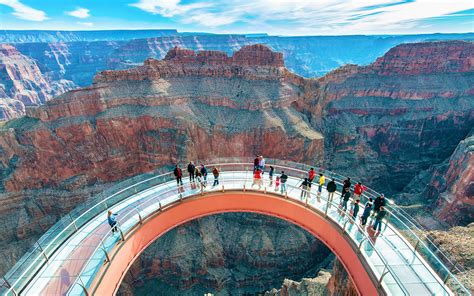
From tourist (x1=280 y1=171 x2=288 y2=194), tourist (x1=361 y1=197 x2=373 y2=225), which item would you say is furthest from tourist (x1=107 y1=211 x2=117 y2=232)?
tourist (x1=361 y1=197 x2=373 y2=225)

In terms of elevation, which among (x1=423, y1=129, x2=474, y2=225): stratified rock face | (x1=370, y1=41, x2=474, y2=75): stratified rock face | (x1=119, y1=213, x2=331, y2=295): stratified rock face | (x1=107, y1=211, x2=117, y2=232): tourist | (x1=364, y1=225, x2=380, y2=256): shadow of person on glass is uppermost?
(x1=370, y1=41, x2=474, y2=75): stratified rock face

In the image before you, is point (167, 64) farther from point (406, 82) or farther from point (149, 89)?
point (406, 82)

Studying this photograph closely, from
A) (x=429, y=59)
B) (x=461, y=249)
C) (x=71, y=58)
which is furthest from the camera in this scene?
(x=71, y=58)

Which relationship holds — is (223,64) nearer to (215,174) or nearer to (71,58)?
(215,174)

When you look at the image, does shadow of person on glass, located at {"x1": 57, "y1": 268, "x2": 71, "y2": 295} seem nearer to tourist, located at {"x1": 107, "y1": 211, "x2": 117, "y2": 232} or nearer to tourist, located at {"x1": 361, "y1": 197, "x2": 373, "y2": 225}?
tourist, located at {"x1": 107, "y1": 211, "x2": 117, "y2": 232}

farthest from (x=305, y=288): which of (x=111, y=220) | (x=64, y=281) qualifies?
(x=64, y=281)

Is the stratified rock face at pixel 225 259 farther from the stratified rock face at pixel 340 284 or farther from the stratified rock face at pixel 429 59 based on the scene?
the stratified rock face at pixel 429 59

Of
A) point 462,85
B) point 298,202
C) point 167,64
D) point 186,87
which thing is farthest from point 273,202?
point 462,85
